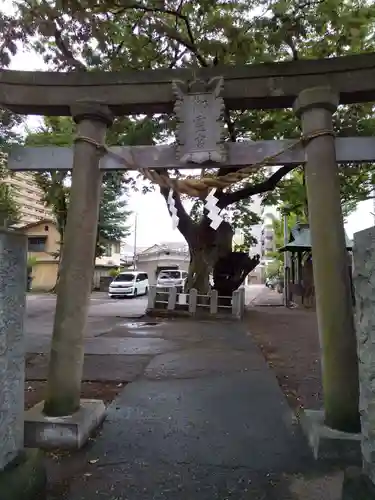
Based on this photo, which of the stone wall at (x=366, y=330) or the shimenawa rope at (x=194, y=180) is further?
the shimenawa rope at (x=194, y=180)

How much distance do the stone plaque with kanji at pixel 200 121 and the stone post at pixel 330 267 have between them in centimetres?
81

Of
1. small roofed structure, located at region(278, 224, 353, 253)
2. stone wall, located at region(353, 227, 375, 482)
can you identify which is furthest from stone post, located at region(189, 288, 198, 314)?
stone wall, located at region(353, 227, 375, 482)

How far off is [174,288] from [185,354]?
7253 millimetres

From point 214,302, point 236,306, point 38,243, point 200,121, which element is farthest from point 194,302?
point 38,243

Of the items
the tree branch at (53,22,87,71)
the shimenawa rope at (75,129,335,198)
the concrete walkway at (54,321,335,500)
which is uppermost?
the tree branch at (53,22,87,71)

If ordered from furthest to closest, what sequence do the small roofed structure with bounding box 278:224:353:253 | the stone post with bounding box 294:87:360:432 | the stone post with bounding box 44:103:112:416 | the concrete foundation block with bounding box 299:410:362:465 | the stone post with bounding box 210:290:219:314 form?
the small roofed structure with bounding box 278:224:353:253 < the stone post with bounding box 210:290:219:314 < the stone post with bounding box 44:103:112:416 < the stone post with bounding box 294:87:360:432 < the concrete foundation block with bounding box 299:410:362:465

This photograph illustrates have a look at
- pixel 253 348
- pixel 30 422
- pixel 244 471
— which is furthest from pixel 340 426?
pixel 253 348

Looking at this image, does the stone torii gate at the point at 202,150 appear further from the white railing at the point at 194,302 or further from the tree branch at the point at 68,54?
the white railing at the point at 194,302

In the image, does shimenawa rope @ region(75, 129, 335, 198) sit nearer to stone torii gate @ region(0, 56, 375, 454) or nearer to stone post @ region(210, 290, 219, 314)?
stone torii gate @ region(0, 56, 375, 454)

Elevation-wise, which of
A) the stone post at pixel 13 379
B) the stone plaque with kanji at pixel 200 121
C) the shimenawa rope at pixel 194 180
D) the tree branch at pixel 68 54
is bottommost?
the stone post at pixel 13 379

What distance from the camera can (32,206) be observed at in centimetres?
4862

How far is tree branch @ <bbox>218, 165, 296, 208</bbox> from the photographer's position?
13133 millimetres

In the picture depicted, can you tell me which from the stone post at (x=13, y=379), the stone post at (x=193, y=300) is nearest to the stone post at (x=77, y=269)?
the stone post at (x=13, y=379)

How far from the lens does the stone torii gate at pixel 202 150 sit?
145 inches
